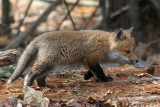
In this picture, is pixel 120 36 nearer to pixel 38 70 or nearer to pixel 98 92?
pixel 98 92

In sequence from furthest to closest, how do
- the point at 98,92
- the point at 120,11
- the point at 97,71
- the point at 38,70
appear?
the point at 120,11
the point at 97,71
the point at 38,70
the point at 98,92

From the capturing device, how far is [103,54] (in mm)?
6512

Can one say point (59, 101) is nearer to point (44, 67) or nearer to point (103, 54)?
point (44, 67)

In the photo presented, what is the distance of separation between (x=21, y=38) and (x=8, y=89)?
5219mm

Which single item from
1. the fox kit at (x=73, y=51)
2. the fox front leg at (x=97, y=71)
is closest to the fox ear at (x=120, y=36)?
the fox kit at (x=73, y=51)

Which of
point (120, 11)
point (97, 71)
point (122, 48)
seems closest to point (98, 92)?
point (97, 71)

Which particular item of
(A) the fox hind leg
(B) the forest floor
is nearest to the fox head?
(B) the forest floor

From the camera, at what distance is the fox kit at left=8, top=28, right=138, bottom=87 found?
5.71m

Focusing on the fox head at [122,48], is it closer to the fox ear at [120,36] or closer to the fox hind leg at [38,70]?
the fox ear at [120,36]

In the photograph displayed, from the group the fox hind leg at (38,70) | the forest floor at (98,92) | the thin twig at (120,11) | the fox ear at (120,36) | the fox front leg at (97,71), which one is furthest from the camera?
the thin twig at (120,11)

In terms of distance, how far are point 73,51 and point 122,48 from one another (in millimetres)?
1232

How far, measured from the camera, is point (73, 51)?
6332mm

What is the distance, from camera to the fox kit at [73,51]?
5.71m

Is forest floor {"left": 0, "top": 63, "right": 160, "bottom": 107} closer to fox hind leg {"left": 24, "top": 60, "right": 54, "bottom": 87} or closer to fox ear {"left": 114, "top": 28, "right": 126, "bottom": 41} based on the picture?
fox hind leg {"left": 24, "top": 60, "right": 54, "bottom": 87}
